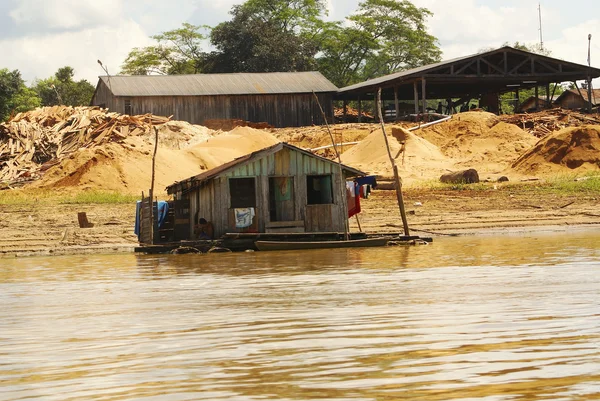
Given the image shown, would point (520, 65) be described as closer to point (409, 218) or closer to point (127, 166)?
point (127, 166)

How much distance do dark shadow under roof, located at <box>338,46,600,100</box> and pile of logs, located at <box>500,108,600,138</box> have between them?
251cm

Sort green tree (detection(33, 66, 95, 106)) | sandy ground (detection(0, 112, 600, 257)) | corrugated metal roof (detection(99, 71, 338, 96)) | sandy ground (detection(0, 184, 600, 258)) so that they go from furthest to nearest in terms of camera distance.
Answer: green tree (detection(33, 66, 95, 106))
corrugated metal roof (detection(99, 71, 338, 96))
sandy ground (detection(0, 112, 600, 257))
sandy ground (detection(0, 184, 600, 258))

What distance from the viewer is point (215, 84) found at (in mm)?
52281

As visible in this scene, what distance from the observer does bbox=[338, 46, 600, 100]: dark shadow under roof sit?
46.0 meters

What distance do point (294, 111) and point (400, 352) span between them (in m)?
45.1

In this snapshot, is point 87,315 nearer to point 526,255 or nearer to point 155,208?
point 526,255

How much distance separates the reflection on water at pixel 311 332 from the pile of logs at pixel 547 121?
2712 cm

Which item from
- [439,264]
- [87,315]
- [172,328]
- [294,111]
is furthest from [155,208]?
[294,111]

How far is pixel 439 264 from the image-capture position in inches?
687

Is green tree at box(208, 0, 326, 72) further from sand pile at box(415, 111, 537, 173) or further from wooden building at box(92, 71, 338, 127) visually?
sand pile at box(415, 111, 537, 173)

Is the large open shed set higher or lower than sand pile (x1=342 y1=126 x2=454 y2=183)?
higher

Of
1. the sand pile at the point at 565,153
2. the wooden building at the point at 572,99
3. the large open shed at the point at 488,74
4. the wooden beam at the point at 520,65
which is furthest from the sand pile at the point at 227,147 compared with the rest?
the wooden building at the point at 572,99

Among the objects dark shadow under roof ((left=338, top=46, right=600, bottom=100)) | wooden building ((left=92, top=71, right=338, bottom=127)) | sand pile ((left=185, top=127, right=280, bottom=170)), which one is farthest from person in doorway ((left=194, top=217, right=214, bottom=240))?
wooden building ((left=92, top=71, right=338, bottom=127))

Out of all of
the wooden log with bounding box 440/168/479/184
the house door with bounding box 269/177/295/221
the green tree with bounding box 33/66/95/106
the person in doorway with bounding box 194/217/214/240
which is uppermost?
the green tree with bounding box 33/66/95/106
